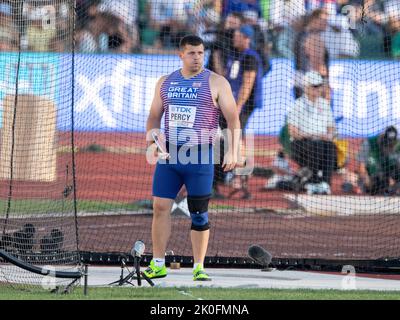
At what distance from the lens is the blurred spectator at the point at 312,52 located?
17531 mm

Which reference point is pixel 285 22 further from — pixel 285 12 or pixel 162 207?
pixel 162 207

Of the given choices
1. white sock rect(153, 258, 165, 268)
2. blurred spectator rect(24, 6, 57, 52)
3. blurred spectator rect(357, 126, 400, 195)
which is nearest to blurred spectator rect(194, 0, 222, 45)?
blurred spectator rect(24, 6, 57, 52)

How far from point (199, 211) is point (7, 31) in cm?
665

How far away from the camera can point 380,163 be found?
60.4ft

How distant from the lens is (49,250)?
37.6ft

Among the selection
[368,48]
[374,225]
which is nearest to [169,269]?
[374,225]

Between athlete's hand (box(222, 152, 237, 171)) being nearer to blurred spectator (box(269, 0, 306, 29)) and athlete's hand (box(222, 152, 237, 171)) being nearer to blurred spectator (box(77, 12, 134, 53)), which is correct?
blurred spectator (box(269, 0, 306, 29))

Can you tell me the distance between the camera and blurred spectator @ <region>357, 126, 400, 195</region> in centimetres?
1800

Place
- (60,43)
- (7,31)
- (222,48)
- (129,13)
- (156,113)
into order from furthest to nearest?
1. (129,13)
2. (7,31)
3. (222,48)
4. (60,43)
5. (156,113)

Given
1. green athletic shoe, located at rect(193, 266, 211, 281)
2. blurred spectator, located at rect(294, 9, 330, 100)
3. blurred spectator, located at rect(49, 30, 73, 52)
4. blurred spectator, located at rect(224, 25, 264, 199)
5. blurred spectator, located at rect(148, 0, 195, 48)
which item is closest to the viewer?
green athletic shoe, located at rect(193, 266, 211, 281)

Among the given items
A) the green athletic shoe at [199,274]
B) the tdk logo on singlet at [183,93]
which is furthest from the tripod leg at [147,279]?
the tdk logo on singlet at [183,93]

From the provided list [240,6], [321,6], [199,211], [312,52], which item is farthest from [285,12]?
[199,211]

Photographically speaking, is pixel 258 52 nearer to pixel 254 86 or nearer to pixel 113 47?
pixel 254 86

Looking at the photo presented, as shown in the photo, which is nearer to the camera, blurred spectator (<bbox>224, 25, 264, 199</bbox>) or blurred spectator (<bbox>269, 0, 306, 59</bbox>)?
blurred spectator (<bbox>224, 25, 264, 199</bbox>)
